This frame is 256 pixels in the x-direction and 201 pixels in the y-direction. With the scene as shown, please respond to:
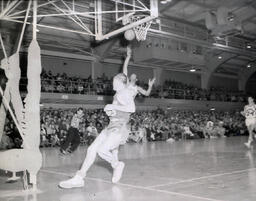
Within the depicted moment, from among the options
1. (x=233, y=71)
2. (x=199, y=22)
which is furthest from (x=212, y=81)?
(x=199, y=22)

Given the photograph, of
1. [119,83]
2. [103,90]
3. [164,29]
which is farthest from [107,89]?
[119,83]

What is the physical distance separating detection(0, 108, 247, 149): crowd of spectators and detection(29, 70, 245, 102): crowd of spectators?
4.71 ft

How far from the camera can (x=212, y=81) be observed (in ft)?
128

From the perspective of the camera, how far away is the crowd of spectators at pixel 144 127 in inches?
692

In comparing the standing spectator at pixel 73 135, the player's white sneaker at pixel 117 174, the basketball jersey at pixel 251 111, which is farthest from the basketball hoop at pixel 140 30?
the player's white sneaker at pixel 117 174

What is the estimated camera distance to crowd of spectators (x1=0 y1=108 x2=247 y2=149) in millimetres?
17578

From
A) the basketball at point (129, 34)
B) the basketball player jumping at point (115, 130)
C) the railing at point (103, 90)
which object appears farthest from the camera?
the railing at point (103, 90)

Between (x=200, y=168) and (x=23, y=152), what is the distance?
12.3 feet

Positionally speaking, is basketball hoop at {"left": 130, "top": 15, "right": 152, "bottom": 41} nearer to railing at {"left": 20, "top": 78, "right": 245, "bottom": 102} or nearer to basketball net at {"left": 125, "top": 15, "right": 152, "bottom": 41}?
basketball net at {"left": 125, "top": 15, "right": 152, "bottom": 41}

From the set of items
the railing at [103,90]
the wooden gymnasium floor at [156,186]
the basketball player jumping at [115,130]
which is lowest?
the wooden gymnasium floor at [156,186]

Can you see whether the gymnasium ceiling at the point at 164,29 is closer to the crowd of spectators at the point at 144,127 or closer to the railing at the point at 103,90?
the railing at the point at 103,90

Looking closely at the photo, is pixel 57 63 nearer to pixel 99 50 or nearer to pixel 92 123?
pixel 99 50

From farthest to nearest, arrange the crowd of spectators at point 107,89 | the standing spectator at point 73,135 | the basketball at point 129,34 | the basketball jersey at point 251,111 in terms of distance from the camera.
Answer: the crowd of spectators at point 107,89, the basketball jersey at point 251,111, the standing spectator at point 73,135, the basketball at point 129,34

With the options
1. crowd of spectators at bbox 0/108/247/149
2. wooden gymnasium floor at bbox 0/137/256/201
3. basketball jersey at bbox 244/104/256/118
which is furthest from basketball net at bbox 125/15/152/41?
crowd of spectators at bbox 0/108/247/149
